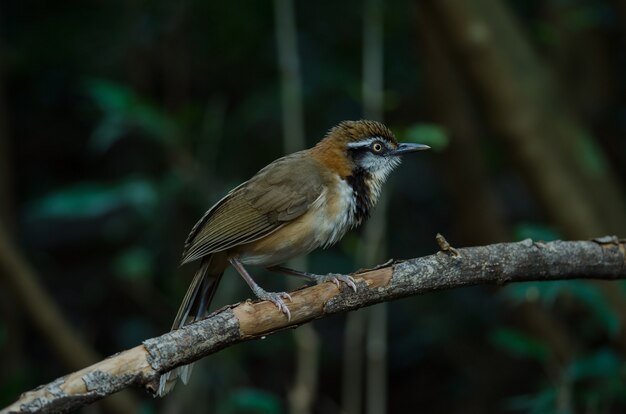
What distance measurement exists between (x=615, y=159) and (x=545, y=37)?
163cm

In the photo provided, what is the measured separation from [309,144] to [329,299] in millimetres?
3659

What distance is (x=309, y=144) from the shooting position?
6.69m

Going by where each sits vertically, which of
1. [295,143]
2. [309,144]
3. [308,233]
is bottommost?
[308,233]

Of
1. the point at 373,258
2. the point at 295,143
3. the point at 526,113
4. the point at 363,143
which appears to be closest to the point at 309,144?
the point at 295,143

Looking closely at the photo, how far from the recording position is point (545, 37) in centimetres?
588

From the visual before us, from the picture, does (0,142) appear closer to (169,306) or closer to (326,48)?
(169,306)

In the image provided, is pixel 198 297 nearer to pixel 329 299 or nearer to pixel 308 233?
pixel 308 233

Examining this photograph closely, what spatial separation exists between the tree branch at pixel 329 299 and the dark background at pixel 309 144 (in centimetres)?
150

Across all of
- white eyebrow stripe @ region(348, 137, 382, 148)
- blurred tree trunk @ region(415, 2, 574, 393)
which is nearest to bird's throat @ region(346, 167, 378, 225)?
white eyebrow stripe @ region(348, 137, 382, 148)

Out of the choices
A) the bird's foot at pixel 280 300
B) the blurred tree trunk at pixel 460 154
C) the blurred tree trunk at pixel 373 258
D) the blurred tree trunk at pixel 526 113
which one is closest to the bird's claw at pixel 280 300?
the bird's foot at pixel 280 300

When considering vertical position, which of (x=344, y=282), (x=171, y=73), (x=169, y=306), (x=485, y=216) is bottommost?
(x=344, y=282)

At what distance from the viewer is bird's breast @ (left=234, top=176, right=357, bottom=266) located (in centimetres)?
383

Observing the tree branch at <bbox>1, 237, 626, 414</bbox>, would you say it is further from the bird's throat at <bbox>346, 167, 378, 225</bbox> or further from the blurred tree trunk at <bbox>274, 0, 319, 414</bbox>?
the blurred tree trunk at <bbox>274, 0, 319, 414</bbox>

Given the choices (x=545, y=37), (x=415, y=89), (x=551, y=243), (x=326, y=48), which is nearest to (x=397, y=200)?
(x=415, y=89)
